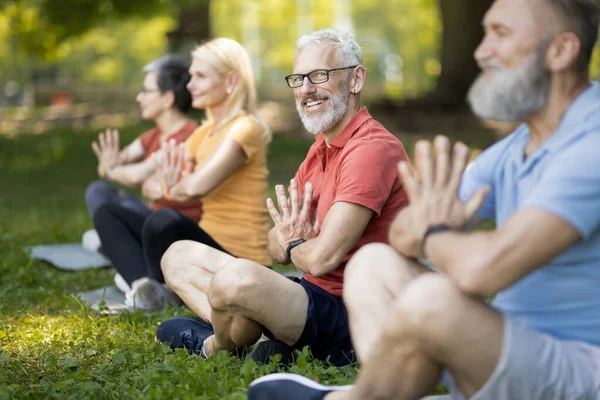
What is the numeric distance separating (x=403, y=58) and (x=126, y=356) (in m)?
42.7

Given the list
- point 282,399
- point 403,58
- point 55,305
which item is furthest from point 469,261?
point 403,58

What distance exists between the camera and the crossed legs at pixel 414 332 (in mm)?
2299

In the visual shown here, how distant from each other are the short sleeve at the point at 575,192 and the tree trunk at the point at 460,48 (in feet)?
41.3

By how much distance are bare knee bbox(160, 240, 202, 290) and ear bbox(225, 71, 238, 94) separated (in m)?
1.26

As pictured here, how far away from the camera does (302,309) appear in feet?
11.2

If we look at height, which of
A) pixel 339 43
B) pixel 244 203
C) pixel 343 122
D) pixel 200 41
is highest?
pixel 339 43

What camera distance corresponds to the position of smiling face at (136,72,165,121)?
6.05 metres

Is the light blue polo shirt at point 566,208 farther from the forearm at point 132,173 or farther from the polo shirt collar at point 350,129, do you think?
the forearm at point 132,173

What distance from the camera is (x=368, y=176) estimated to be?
11.1 feet

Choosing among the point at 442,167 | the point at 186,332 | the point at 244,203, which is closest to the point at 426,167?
the point at 442,167

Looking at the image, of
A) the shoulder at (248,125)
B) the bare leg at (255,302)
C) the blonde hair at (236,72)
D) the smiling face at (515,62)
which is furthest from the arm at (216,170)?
the smiling face at (515,62)

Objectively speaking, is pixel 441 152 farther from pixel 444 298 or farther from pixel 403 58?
pixel 403 58

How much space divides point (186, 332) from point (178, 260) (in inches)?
16.9

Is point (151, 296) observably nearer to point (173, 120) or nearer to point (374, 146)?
point (173, 120)
